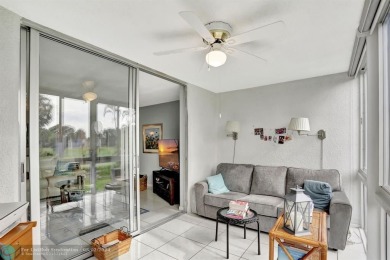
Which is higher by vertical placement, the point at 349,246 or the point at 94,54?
the point at 94,54

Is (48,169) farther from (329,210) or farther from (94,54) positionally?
(329,210)

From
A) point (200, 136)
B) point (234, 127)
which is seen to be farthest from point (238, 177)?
point (200, 136)

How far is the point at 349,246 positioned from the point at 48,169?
3.61 m

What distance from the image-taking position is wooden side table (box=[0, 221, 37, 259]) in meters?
1.21

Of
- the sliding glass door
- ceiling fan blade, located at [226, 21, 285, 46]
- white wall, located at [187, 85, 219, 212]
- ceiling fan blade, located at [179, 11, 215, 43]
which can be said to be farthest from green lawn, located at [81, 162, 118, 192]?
ceiling fan blade, located at [226, 21, 285, 46]

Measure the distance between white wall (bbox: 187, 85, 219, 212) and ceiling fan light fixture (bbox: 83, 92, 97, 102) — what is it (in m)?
1.79

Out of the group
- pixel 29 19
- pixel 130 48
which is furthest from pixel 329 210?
pixel 29 19

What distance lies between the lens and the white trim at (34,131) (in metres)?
1.89

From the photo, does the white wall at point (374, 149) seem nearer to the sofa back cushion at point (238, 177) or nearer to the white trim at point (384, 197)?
the white trim at point (384, 197)

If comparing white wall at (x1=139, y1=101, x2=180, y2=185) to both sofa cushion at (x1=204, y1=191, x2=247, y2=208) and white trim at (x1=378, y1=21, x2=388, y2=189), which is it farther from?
white trim at (x1=378, y1=21, x2=388, y2=189)

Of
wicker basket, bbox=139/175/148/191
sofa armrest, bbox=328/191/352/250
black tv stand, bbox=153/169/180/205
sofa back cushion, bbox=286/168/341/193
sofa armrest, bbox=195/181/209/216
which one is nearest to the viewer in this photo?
sofa armrest, bbox=328/191/352/250

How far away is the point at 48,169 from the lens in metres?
2.04

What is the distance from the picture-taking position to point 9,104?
1720mm

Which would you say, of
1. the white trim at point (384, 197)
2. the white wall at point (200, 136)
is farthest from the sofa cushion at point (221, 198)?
the white trim at point (384, 197)
